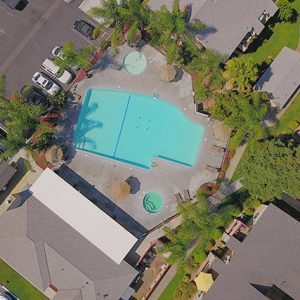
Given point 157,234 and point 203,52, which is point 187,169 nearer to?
point 157,234

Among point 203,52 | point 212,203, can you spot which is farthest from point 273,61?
point 212,203

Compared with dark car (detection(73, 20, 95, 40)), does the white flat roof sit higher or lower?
lower

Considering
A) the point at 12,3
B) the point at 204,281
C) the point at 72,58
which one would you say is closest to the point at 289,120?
the point at 204,281

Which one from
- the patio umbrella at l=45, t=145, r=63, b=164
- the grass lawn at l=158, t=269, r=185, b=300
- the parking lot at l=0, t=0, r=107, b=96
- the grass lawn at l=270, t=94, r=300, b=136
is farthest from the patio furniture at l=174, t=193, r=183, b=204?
the parking lot at l=0, t=0, r=107, b=96

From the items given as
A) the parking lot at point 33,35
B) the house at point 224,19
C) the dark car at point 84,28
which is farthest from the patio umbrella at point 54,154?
the house at point 224,19

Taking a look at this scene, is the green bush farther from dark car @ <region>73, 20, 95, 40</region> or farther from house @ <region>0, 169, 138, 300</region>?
house @ <region>0, 169, 138, 300</region>

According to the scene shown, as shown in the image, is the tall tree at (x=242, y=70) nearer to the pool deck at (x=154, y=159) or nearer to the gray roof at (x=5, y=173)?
the pool deck at (x=154, y=159)

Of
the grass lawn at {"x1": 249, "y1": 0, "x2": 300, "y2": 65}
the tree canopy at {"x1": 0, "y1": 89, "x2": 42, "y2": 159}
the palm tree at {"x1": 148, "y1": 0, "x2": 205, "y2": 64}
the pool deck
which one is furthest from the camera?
the grass lawn at {"x1": 249, "y1": 0, "x2": 300, "y2": 65}

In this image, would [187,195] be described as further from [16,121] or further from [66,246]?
[16,121]
